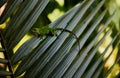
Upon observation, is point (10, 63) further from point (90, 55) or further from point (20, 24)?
point (90, 55)

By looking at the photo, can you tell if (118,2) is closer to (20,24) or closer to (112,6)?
(112,6)

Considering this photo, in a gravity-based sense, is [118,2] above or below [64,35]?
above

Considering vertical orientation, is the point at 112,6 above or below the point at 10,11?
above

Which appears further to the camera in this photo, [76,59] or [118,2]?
[118,2]

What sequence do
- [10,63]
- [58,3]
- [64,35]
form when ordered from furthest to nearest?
[58,3]
[64,35]
[10,63]

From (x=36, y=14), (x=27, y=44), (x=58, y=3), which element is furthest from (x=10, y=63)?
(x=58, y=3)

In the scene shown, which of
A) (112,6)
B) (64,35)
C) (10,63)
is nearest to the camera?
(10,63)

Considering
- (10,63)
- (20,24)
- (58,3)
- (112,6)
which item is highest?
(112,6)

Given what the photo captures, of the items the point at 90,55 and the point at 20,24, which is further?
the point at 90,55

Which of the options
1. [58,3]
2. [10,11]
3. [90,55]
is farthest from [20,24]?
[58,3]
